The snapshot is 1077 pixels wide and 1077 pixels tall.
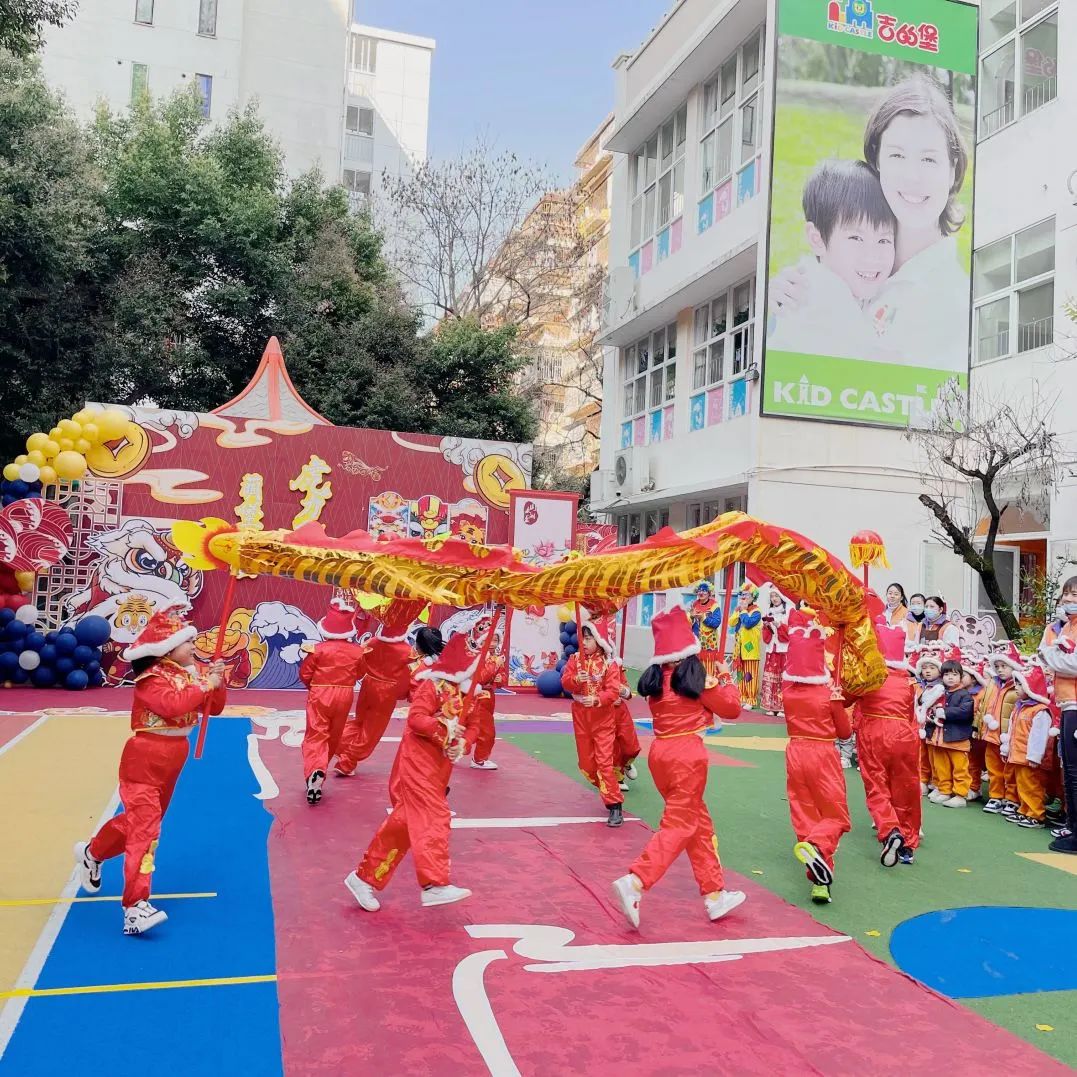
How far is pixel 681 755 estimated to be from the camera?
218 inches

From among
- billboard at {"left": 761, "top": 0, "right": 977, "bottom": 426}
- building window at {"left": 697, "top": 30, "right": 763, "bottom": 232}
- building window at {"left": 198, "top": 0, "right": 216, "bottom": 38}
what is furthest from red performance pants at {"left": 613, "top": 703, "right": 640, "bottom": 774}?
building window at {"left": 198, "top": 0, "right": 216, "bottom": 38}

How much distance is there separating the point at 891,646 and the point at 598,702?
2.18 m

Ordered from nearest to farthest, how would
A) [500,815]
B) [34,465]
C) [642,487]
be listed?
[500,815], [34,465], [642,487]

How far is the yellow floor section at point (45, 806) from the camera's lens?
199 inches

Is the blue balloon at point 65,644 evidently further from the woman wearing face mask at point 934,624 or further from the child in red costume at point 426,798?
the woman wearing face mask at point 934,624

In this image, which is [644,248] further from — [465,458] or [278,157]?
[278,157]

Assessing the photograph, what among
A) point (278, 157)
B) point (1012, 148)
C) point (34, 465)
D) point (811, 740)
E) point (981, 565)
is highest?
point (278, 157)

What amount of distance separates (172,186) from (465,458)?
36.4 ft

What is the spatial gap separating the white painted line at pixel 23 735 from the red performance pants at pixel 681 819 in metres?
6.49

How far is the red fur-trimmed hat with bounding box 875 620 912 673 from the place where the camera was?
23.1 ft

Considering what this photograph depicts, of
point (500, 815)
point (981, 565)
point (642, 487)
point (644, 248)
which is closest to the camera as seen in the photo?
point (500, 815)

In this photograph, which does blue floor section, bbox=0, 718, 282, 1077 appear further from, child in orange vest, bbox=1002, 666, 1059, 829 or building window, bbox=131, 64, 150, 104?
building window, bbox=131, 64, 150, 104

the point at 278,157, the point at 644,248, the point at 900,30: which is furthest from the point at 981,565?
the point at 278,157

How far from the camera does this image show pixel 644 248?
20.4 m
